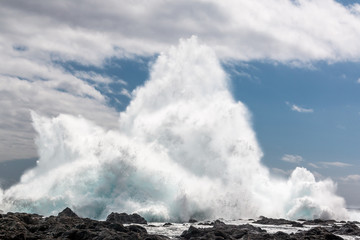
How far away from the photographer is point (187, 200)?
51.8 metres

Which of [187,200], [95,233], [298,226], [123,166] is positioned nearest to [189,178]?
[187,200]

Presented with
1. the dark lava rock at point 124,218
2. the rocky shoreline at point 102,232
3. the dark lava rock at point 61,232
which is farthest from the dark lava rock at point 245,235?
the dark lava rock at point 124,218

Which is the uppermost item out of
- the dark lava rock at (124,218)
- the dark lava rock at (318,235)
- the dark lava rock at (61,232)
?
the dark lava rock at (124,218)

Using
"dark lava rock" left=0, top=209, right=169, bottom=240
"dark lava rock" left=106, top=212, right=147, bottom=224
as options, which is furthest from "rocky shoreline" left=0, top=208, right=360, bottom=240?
"dark lava rock" left=106, top=212, right=147, bottom=224

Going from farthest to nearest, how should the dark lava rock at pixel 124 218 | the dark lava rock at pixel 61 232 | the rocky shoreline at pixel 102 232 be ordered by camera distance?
the dark lava rock at pixel 124 218
the rocky shoreline at pixel 102 232
the dark lava rock at pixel 61 232

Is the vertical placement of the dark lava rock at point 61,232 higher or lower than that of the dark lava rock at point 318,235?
lower

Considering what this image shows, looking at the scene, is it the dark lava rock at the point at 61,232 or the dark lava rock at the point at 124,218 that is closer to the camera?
the dark lava rock at the point at 61,232

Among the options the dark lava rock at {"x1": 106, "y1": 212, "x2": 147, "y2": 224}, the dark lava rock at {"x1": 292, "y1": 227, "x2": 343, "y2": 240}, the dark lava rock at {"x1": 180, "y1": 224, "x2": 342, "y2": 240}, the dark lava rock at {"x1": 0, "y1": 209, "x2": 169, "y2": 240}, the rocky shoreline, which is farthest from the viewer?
the dark lava rock at {"x1": 106, "y1": 212, "x2": 147, "y2": 224}

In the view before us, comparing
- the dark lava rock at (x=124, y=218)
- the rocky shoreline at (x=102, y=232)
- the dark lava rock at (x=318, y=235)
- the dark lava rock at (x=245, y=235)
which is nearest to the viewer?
the rocky shoreline at (x=102, y=232)

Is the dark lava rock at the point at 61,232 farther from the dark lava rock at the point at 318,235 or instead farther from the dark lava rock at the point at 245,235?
the dark lava rock at the point at 318,235

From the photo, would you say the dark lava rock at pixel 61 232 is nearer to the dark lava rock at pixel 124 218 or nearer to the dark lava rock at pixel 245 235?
the dark lava rock at pixel 245 235

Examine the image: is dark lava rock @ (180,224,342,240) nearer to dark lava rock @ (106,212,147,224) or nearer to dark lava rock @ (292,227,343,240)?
dark lava rock @ (292,227,343,240)

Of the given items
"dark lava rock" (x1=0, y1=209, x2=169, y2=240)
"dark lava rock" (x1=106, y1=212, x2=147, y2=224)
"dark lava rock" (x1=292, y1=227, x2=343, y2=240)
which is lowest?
"dark lava rock" (x1=0, y1=209, x2=169, y2=240)

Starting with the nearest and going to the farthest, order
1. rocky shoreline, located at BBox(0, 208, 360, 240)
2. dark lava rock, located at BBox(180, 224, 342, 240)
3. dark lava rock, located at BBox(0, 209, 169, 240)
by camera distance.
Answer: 1. dark lava rock, located at BBox(0, 209, 169, 240)
2. rocky shoreline, located at BBox(0, 208, 360, 240)
3. dark lava rock, located at BBox(180, 224, 342, 240)
